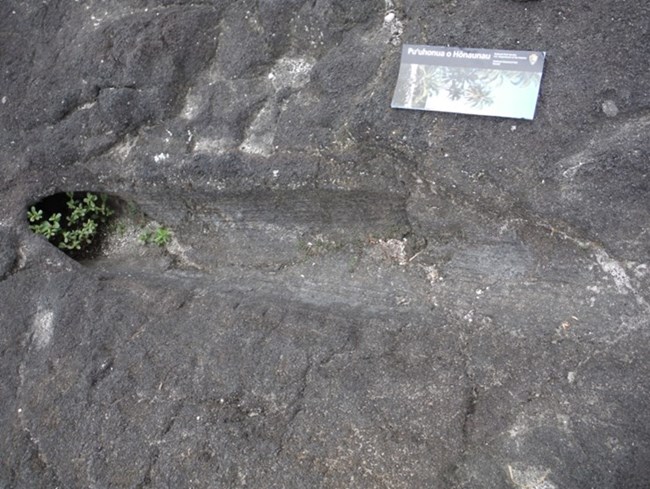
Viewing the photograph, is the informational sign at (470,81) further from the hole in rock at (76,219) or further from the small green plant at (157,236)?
the hole in rock at (76,219)

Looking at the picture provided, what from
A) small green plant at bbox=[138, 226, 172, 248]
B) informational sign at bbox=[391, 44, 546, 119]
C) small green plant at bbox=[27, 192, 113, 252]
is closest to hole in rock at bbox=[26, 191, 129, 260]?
small green plant at bbox=[27, 192, 113, 252]

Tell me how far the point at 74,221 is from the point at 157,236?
39cm

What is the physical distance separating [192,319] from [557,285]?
1.29 meters

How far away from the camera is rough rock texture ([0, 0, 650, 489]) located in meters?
2.04

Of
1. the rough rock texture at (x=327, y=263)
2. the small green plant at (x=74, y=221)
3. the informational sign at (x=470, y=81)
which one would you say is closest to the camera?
the rough rock texture at (x=327, y=263)

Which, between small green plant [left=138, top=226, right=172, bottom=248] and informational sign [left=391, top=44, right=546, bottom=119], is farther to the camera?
small green plant [left=138, top=226, right=172, bottom=248]

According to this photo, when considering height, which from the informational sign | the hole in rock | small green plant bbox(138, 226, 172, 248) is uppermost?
the informational sign

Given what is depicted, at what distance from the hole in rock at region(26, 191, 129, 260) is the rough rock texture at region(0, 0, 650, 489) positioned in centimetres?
7

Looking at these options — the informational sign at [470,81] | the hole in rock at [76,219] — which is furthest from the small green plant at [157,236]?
the informational sign at [470,81]

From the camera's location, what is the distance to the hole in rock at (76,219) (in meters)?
2.85

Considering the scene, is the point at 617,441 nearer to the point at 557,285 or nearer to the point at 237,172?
the point at 557,285

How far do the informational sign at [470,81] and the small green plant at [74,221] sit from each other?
1.44 m

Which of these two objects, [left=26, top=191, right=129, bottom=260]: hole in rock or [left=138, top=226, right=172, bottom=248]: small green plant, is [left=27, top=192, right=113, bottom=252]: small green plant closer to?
[left=26, top=191, right=129, bottom=260]: hole in rock

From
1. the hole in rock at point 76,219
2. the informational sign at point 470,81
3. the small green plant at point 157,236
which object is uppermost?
the informational sign at point 470,81
